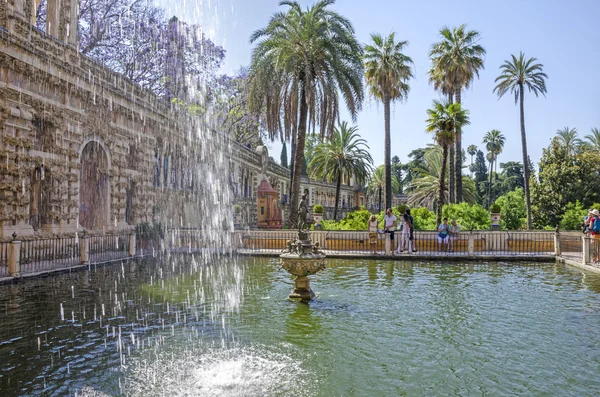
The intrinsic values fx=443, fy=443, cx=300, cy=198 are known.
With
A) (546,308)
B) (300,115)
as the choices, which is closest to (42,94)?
(300,115)

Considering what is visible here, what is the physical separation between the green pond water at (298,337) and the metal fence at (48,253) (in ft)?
3.35

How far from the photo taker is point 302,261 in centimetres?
958

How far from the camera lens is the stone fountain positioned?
9.59 metres

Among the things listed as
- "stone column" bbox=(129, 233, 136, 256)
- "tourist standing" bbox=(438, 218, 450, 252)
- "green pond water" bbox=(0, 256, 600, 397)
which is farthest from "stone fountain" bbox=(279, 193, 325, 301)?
"tourist standing" bbox=(438, 218, 450, 252)

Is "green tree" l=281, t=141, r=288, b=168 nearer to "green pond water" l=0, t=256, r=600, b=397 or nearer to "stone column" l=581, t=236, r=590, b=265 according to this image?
"stone column" l=581, t=236, r=590, b=265

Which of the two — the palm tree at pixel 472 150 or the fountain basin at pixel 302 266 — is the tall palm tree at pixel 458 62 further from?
the palm tree at pixel 472 150

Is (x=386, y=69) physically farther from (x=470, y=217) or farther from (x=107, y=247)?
(x=107, y=247)

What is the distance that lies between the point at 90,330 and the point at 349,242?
13490 mm

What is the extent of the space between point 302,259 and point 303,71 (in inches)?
566

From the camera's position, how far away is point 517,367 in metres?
5.85

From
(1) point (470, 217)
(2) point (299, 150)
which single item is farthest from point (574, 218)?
(2) point (299, 150)

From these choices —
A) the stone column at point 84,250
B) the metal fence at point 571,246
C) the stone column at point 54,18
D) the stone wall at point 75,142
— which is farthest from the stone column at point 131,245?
the metal fence at point 571,246

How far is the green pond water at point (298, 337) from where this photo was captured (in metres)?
5.29

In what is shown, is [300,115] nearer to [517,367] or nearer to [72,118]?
[72,118]
